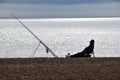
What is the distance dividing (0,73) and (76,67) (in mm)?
2678

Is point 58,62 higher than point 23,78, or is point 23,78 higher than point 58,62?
point 23,78

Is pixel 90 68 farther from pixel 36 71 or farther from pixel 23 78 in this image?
pixel 23 78

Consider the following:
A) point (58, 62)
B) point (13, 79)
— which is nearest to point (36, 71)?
point (13, 79)

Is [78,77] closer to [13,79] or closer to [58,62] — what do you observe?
[13,79]

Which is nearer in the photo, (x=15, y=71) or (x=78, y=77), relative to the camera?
(x=78, y=77)

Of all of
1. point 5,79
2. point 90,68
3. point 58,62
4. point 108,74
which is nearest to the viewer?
point 5,79

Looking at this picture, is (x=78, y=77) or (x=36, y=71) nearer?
(x=78, y=77)

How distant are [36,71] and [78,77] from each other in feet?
5.39

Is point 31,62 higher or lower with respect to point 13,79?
lower

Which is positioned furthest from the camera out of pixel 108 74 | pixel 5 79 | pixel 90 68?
pixel 90 68

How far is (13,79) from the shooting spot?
11.9 m

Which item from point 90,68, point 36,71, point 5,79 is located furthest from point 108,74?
point 5,79

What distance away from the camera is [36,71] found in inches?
523

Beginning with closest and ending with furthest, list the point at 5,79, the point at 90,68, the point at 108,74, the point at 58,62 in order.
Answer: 1. the point at 5,79
2. the point at 108,74
3. the point at 90,68
4. the point at 58,62
